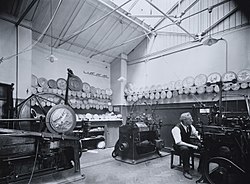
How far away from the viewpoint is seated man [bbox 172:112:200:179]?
12.6 ft

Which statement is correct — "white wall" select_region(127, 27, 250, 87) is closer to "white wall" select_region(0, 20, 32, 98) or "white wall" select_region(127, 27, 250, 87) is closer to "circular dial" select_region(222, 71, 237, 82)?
"circular dial" select_region(222, 71, 237, 82)

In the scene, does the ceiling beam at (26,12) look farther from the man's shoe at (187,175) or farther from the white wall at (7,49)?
the man's shoe at (187,175)

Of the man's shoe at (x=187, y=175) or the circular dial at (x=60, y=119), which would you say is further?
the man's shoe at (x=187, y=175)

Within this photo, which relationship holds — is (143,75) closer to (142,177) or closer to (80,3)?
(80,3)

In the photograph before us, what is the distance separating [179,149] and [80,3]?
16.5 ft

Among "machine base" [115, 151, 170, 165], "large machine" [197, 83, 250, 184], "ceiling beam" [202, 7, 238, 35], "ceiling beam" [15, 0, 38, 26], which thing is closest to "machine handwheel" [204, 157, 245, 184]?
"large machine" [197, 83, 250, 184]

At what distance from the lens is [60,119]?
3.39 m

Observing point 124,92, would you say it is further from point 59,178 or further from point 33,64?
point 59,178

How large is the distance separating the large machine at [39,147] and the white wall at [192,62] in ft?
14.6

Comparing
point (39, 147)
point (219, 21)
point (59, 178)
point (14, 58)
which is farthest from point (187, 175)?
point (14, 58)

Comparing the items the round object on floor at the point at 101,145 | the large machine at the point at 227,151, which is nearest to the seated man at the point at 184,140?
the large machine at the point at 227,151

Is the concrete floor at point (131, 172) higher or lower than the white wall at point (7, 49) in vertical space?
lower

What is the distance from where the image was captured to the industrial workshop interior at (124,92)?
129 inches

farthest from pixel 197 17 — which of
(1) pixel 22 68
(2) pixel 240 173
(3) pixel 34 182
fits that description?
(3) pixel 34 182
